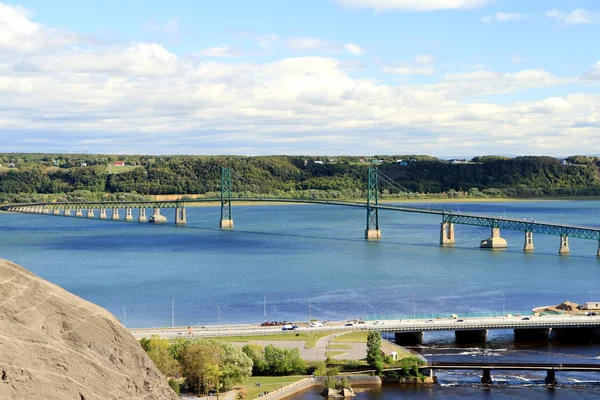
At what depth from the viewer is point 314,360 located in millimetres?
45906

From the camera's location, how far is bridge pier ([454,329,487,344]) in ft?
176

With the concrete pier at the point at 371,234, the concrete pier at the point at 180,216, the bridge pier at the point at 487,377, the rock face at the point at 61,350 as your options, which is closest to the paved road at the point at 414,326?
the bridge pier at the point at 487,377

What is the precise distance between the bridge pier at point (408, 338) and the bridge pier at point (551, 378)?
920 cm

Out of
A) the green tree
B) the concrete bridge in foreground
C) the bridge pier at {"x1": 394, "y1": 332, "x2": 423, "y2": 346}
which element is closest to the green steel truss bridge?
the bridge pier at {"x1": 394, "y1": 332, "x2": 423, "y2": 346}

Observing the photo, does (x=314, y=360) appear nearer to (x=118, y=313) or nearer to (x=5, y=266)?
(x=118, y=313)

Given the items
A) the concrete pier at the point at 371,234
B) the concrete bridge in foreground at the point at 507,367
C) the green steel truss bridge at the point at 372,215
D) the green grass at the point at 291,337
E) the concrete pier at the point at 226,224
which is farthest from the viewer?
the concrete pier at the point at 226,224

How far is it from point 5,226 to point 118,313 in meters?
93.7

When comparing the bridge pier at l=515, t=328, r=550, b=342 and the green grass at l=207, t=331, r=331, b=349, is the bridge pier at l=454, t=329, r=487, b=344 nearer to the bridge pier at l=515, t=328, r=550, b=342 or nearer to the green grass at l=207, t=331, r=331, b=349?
the bridge pier at l=515, t=328, r=550, b=342

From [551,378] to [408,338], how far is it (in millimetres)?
10255

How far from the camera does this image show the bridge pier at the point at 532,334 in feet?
178

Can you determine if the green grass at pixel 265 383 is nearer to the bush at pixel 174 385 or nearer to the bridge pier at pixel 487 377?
the bush at pixel 174 385

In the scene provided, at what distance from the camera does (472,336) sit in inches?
2121

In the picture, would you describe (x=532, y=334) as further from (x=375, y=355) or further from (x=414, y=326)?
(x=375, y=355)

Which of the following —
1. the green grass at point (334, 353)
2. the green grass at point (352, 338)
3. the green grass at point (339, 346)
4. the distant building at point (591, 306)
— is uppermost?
the distant building at point (591, 306)
